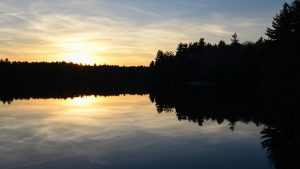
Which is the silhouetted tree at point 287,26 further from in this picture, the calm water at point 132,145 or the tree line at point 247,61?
the calm water at point 132,145

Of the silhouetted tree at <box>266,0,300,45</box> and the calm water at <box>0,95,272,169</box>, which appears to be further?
the silhouetted tree at <box>266,0,300,45</box>

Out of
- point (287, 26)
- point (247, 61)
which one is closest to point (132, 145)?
point (287, 26)

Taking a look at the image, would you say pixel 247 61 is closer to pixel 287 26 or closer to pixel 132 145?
pixel 287 26

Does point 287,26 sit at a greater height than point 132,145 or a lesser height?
greater

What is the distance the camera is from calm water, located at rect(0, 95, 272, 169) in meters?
24.0

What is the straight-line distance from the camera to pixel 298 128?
31672mm

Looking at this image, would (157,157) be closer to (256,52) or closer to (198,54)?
(256,52)

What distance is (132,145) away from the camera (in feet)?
98.5

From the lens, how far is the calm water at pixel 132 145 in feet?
78.6

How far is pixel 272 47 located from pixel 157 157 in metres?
53.2

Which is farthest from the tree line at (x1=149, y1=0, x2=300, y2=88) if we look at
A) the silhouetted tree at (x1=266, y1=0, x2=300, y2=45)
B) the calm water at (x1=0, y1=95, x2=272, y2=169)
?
the calm water at (x1=0, y1=95, x2=272, y2=169)

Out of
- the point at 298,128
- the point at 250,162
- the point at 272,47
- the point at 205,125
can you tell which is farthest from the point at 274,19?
the point at 250,162

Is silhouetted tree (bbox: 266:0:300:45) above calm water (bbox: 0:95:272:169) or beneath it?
above

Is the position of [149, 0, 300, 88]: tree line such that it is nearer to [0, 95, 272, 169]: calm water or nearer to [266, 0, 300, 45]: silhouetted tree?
[266, 0, 300, 45]: silhouetted tree
